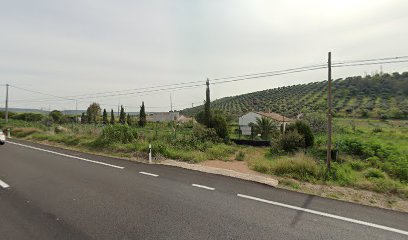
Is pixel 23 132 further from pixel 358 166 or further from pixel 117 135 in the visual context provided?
pixel 358 166

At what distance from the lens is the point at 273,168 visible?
9453 millimetres

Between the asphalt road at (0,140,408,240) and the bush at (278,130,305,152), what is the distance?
810cm

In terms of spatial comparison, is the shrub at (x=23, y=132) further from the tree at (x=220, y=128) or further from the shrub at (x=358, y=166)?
the shrub at (x=358, y=166)

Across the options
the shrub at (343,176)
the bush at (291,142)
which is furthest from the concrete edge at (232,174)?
the bush at (291,142)

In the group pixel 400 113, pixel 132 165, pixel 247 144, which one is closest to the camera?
pixel 132 165

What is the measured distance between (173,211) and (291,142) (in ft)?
37.6

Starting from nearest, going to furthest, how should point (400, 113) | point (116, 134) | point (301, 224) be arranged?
point (301, 224) → point (116, 134) → point (400, 113)

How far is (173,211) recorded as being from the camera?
5230 millimetres

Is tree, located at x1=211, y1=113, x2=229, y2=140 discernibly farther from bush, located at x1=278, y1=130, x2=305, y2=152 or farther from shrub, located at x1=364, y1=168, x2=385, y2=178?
shrub, located at x1=364, y1=168, x2=385, y2=178

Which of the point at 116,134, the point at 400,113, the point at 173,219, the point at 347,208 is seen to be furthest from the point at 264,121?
the point at 400,113

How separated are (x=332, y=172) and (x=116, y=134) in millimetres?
12838

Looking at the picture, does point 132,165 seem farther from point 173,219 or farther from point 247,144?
point 247,144

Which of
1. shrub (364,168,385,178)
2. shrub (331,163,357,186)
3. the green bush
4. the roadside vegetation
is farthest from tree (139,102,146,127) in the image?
shrub (364,168,385,178)

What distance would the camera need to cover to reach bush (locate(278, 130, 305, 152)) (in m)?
14.8
